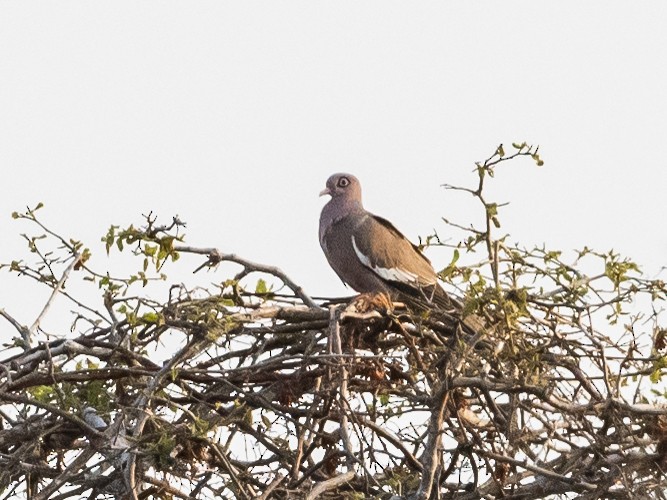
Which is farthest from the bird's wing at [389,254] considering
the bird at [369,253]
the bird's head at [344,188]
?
the bird's head at [344,188]

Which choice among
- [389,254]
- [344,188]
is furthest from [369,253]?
[344,188]

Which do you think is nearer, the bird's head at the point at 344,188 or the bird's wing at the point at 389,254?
the bird's wing at the point at 389,254

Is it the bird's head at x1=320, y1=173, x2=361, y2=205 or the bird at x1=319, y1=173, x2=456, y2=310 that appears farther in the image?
the bird's head at x1=320, y1=173, x2=361, y2=205

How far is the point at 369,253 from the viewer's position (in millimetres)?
7156

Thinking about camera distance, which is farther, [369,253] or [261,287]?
[369,253]

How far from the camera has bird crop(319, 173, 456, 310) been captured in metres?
6.88

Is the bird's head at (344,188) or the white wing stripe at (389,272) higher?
the bird's head at (344,188)

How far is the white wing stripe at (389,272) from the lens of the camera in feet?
22.3

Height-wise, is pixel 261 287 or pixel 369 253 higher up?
pixel 369 253

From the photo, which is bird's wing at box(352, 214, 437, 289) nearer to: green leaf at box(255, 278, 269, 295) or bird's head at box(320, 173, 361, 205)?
bird's head at box(320, 173, 361, 205)

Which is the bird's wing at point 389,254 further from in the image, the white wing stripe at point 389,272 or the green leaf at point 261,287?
the green leaf at point 261,287

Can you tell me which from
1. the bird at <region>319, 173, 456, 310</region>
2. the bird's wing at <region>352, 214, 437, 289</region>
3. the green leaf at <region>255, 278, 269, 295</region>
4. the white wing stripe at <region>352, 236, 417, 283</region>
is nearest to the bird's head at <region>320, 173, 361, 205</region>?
the bird at <region>319, 173, 456, 310</region>

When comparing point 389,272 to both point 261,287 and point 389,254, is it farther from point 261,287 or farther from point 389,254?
point 261,287

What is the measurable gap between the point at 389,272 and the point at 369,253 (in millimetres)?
225
